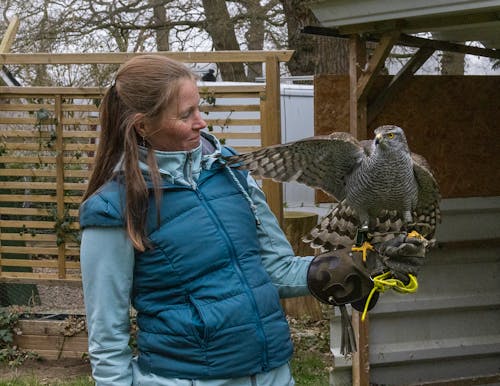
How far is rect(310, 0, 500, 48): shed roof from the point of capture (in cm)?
356

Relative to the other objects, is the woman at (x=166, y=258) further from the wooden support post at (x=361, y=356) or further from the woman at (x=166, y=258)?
the wooden support post at (x=361, y=356)

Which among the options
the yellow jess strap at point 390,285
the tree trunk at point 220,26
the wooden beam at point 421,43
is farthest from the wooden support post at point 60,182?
the tree trunk at point 220,26

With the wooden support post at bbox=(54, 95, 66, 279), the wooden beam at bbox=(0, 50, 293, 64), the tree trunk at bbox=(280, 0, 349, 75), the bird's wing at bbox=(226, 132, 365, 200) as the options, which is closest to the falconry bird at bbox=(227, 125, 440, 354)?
the bird's wing at bbox=(226, 132, 365, 200)

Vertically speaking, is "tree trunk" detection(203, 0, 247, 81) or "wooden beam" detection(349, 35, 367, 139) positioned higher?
"tree trunk" detection(203, 0, 247, 81)

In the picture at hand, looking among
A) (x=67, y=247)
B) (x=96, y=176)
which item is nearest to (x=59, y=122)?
(x=67, y=247)

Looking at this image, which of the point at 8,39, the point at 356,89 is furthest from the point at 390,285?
the point at 8,39

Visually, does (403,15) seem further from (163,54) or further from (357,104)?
(163,54)

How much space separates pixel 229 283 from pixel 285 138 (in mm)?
8930

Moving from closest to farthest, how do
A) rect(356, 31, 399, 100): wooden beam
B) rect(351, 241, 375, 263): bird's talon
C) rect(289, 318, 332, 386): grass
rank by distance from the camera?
1. rect(351, 241, 375, 263): bird's talon
2. rect(356, 31, 399, 100): wooden beam
3. rect(289, 318, 332, 386): grass

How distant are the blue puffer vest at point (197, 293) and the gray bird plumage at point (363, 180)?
102cm

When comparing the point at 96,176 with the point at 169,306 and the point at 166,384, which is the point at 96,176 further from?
the point at 166,384

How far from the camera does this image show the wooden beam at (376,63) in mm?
3935

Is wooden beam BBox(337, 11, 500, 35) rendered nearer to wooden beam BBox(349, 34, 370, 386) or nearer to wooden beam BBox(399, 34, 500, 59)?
wooden beam BBox(349, 34, 370, 386)

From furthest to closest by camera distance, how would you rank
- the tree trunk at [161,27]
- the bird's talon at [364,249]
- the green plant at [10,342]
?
1. the tree trunk at [161,27]
2. the green plant at [10,342]
3. the bird's talon at [364,249]
